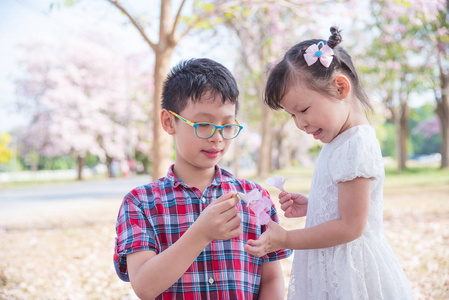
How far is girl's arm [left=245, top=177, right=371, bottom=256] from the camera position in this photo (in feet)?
5.16

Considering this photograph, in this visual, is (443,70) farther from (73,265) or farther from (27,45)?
(27,45)

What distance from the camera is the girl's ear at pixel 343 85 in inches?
68.1

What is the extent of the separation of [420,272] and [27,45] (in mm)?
23095

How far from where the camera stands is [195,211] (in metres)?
1.69

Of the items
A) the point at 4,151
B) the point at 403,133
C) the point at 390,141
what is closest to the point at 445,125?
the point at 403,133

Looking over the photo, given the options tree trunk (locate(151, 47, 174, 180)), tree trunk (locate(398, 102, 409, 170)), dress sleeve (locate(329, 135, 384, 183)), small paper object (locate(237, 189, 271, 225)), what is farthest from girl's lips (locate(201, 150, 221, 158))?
tree trunk (locate(398, 102, 409, 170))

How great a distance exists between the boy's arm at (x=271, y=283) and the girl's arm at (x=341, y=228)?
0.89 feet

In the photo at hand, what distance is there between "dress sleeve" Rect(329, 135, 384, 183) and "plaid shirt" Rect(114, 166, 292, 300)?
1.35ft

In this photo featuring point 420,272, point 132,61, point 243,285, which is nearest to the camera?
point 243,285

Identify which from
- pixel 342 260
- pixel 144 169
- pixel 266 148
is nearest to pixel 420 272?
pixel 342 260

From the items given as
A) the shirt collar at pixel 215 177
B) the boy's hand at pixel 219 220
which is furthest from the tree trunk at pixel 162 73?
the boy's hand at pixel 219 220

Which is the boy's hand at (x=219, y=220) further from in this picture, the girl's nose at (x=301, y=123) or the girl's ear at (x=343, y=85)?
the girl's ear at (x=343, y=85)

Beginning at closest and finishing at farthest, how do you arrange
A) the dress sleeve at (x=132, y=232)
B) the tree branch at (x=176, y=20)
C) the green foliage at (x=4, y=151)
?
the dress sleeve at (x=132, y=232), the tree branch at (x=176, y=20), the green foliage at (x=4, y=151)

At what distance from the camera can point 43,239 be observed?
254 inches
